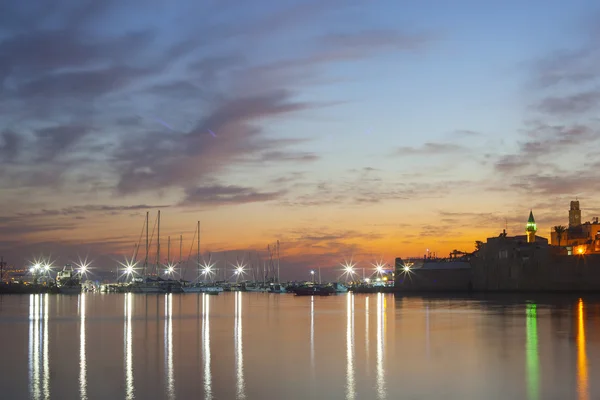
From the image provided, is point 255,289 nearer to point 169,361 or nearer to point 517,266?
point 517,266

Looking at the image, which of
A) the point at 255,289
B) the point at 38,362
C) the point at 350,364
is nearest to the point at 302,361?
the point at 350,364

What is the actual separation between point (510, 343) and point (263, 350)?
12.0m

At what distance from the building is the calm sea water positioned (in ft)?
236

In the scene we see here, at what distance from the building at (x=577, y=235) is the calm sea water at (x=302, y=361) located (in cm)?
7186

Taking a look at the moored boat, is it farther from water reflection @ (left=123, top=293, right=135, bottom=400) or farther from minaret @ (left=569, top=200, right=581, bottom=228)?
water reflection @ (left=123, top=293, right=135, bottom=400)

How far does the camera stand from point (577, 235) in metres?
123

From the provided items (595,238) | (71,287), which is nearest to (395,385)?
(595,238)

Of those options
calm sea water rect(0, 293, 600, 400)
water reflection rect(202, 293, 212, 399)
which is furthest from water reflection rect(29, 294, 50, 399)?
water reflection rect(202, 293, 212, 399)

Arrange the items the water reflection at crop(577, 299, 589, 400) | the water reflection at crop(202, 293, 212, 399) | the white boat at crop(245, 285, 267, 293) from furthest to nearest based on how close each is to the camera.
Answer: the white boat at crop(245, 285, 267, 293) → the water reflection at crop(202, 293, 212, 399) → the water reflection at crop(577, 299, 589, 400)

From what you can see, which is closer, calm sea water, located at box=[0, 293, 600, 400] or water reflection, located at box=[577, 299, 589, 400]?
water reflection, located at box=[577, 299, 589, 400]

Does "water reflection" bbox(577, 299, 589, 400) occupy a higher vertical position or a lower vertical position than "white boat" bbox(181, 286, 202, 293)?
higher

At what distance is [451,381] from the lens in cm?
2347

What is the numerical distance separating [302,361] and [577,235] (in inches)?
4147

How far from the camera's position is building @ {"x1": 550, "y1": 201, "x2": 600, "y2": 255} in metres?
114
